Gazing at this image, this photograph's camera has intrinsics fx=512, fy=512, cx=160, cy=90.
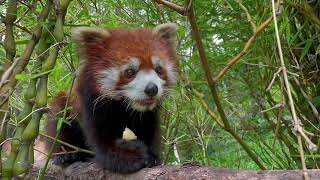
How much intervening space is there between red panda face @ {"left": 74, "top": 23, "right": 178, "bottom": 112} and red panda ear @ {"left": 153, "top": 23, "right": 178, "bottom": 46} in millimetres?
41

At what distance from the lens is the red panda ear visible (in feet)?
8.90

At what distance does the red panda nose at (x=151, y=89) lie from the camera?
248 centimetres

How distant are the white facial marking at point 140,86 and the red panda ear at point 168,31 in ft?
0.88

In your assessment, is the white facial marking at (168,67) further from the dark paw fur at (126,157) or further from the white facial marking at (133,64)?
the dark paw fur at (126,157)

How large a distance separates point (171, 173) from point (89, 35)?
97 cm

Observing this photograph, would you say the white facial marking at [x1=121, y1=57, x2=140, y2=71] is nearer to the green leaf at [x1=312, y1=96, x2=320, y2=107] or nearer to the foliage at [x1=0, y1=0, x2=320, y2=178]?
the foliage at [x1=0, y1=0, x2=320, y2=178]

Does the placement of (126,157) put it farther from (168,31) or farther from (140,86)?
(168,31)

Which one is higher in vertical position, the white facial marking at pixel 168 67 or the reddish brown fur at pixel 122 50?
the reddish brown fur at pixel 122 50

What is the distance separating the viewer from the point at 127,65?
2.54m

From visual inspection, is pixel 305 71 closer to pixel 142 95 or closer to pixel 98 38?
pixel 142 95

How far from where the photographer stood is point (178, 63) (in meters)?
2.76

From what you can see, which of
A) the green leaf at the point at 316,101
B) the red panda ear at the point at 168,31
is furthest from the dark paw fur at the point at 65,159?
the green leaf at the point at 316,101

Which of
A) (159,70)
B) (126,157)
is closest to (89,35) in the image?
(159,70)

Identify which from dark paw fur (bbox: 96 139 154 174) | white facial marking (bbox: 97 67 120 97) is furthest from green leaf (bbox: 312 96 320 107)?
white facial marking (bbox: 97 67 120 97)
